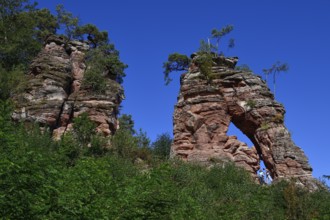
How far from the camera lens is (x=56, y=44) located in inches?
2007

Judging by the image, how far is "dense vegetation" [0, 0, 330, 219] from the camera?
1252cm

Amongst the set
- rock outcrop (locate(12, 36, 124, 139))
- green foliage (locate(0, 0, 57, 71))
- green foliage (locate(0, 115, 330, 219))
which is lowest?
green foliage (locate(0, 115, 330, 219))

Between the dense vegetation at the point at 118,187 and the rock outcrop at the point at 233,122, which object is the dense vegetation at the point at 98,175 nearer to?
the dense vegetation at the point at 118,187

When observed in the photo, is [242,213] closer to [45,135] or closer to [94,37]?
[45,135]

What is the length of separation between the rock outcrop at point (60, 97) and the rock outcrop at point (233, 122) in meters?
7.80

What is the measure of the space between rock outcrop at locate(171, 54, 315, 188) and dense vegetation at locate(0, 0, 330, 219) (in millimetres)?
3717

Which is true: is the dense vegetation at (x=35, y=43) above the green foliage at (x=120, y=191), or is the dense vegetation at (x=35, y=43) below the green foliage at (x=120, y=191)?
above

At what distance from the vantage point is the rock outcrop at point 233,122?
4244 cm

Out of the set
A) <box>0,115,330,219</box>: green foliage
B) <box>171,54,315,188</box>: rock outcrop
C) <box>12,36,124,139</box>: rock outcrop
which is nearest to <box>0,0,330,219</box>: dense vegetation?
<box>0,115,330,219</box>: green foliage

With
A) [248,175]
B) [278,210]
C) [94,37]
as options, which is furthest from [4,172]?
[94,37]

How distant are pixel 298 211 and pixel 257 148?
1391 centimetres

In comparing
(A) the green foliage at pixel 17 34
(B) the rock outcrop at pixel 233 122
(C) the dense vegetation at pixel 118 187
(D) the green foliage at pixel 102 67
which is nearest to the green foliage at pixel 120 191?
(C) the dense vegetation at pixel 118 187

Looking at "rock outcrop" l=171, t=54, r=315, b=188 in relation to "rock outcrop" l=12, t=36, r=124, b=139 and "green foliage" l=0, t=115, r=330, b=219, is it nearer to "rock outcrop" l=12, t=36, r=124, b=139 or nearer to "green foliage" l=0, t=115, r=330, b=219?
"green foliage" l=0, t=115, r=330, b=219

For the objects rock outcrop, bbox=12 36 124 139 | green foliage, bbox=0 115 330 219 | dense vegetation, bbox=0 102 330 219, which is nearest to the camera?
green foliage, bbox=0 115 330 219
